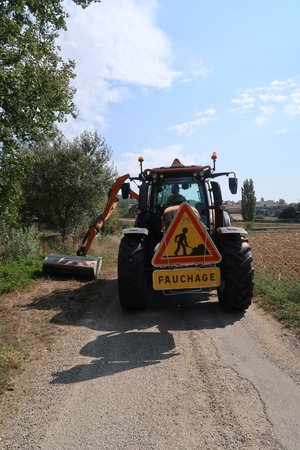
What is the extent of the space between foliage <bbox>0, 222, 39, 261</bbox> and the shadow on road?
4.19 meters

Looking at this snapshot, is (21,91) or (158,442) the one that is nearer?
(158,442)

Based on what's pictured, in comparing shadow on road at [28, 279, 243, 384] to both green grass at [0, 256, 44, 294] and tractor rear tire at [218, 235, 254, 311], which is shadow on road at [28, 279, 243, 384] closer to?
tractor rear tire at [218, 235, 254, 311]

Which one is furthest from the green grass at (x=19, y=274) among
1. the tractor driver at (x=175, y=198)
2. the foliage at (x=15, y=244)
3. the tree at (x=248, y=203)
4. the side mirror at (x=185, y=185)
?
the tree at (x=248, y=203)

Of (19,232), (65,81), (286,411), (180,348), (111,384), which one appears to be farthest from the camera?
(19,232)

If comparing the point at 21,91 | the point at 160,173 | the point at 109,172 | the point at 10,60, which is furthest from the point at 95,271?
the point at 109,172

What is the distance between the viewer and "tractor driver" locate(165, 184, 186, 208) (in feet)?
24.9

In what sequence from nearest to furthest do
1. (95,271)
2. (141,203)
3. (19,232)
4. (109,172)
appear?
(141,203) < (95,271) < (19,232) < (109,172)

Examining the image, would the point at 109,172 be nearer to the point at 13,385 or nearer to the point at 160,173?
the point at 160,173

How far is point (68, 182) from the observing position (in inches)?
685

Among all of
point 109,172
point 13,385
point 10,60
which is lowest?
point 13,385

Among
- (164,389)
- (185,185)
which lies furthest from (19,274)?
(164,389)

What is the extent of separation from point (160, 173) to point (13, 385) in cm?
488

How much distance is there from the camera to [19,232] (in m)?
12.8

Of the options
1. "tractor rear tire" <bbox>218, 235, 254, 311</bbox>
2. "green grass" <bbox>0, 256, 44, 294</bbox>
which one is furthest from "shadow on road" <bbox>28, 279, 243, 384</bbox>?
"green grass" <bbox>0, 256, 44, 294</bbox>
